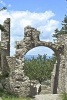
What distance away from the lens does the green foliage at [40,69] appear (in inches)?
2292

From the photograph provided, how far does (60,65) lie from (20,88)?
31.7ft

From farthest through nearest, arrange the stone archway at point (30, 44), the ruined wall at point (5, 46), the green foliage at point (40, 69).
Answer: the green foliage at point (40, 69) → the ruined wall at point (5, 46) → the stone archway at point (30, 44)

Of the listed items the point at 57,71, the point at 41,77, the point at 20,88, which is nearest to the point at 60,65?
the point at 57,71

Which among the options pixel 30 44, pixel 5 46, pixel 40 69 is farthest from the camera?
pixel 40 69

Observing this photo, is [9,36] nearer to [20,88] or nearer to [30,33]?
[30,33]

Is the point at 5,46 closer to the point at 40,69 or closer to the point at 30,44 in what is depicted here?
the point at 30,44

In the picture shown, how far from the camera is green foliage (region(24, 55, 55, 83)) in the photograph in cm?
5822

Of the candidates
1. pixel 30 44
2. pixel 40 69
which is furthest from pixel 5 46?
pixel 40 69

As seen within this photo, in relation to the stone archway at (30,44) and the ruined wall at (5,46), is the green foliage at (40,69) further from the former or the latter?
the stone archway at (30,44)

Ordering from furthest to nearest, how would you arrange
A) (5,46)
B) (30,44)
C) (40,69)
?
1. (40,69)
2. (5,46)
3. (30,44)

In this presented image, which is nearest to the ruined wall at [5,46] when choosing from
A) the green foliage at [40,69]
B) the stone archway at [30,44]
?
the stone archway at [30,44]

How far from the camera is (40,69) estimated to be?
5897 cm

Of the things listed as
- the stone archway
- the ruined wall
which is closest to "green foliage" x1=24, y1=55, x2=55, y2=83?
the ruined wall

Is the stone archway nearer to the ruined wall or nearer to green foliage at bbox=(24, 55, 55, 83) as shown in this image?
the ruined wall
